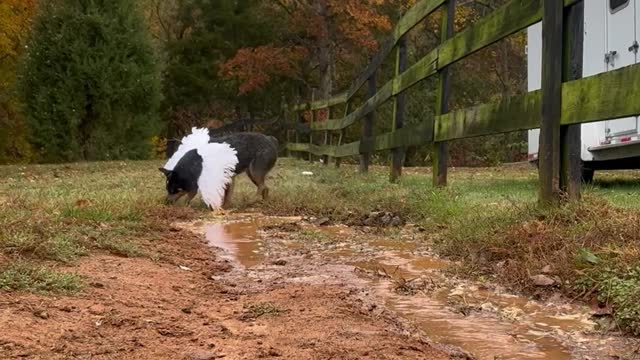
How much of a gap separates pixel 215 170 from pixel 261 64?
15.6m

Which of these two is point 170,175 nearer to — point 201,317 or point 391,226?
point 391,226

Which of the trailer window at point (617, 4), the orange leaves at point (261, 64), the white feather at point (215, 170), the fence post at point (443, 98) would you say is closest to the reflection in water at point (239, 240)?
the white feather at point (215, 170)

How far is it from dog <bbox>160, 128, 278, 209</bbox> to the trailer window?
14.7ft

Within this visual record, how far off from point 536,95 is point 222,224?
2.95 m

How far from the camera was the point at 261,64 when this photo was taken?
22.2 metres

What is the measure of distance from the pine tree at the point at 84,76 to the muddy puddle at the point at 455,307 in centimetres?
1600

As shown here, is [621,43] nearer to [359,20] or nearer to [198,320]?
[198,320]

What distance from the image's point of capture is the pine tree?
18703 millimetres

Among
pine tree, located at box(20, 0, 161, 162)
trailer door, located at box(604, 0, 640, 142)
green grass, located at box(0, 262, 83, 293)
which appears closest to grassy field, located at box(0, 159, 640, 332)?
green grass, located at box(0, 262, 83, 293)

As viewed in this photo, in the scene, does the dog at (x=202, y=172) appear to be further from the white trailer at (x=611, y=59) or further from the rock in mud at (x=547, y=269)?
the rock in mud at (x=547, y=269)

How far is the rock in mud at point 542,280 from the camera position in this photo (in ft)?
9.41

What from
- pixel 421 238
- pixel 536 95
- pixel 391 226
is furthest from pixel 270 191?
pixel 536 95

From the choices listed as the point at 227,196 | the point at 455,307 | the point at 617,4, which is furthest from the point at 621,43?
the point at 455,307

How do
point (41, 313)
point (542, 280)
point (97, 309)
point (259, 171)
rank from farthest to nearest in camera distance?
1. point (259, 171)
2. point (542, 280)
3. point (97, 309)
4. point (41, 313)
